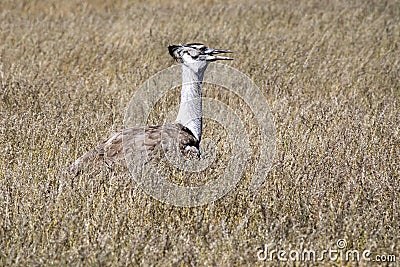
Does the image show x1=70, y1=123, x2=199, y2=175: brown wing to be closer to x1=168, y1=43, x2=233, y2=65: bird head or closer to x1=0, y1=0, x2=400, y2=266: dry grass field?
x1=0, y1=0, x2=400, y2=266: dry grass field

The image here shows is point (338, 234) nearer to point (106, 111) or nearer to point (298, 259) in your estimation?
point (298, 259)

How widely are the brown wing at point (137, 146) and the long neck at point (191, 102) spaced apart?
187 mm

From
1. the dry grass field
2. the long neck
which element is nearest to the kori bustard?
the long neck

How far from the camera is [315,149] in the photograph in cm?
564

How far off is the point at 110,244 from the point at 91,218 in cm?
42

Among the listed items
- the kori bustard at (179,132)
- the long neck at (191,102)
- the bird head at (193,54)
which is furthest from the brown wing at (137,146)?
the bird head at (193,54)

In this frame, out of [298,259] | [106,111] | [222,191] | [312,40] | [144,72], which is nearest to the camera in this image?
[298,259]

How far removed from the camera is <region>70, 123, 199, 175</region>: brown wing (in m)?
4.99

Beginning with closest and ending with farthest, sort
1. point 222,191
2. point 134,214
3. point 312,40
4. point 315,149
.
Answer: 1. point 134,214
2. point 222,191
3. point 315,149
4. point 312,40

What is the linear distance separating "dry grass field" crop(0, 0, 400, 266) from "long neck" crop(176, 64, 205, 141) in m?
0.34

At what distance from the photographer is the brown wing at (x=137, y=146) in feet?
16.4

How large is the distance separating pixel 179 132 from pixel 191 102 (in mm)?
463

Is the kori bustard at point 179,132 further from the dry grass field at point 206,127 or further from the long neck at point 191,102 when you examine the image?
the dry grass field at point 206,127

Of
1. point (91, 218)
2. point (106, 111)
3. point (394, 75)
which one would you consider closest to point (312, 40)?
point (394, 75)
